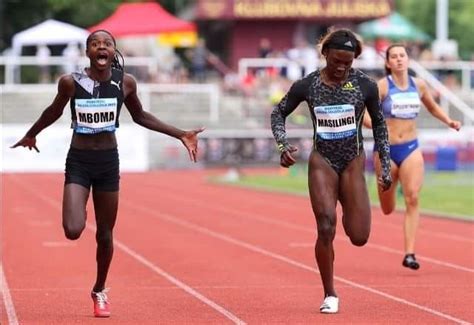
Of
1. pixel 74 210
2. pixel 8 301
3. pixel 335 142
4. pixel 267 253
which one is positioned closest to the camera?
pixel 74 210

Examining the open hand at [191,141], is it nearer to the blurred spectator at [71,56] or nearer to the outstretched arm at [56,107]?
the outstretched arm at [56,107]

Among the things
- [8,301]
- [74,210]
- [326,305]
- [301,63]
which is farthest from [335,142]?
[301,63]

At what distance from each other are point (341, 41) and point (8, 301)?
131 inches

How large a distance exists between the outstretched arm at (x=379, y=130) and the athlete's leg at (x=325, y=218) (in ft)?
1.41

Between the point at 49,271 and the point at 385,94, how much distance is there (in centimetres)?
369

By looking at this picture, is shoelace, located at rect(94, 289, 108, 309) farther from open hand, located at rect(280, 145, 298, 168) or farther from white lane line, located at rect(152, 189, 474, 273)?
white lane line, located at rect(152, 189, 474, 273)

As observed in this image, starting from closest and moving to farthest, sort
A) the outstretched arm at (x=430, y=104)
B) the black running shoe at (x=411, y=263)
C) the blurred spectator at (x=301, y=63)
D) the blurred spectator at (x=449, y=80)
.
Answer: the black running shoe at (x=411, y=263)
the outstretched arm at (x=430, y=104)
the blurred spectator at (x=301, y=63)
the blurred spectator at (x=449, y=80)

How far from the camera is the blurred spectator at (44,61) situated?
43.6m

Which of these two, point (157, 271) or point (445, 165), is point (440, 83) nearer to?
point (445, 165)

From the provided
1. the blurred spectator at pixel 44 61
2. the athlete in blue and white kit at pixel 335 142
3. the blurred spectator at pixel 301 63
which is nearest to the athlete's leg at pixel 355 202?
the athlete in blue and white kit at pixel 335 142

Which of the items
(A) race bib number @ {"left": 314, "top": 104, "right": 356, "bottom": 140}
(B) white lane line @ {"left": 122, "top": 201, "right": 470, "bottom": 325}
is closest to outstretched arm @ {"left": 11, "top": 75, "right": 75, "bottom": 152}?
(A) race bib number @ {"left": 314, "top": 104, "right": 356, "bottom": 140}

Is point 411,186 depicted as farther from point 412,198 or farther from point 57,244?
point 57,244

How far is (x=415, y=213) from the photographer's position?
14562 millimetres

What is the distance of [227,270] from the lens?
14.6m
